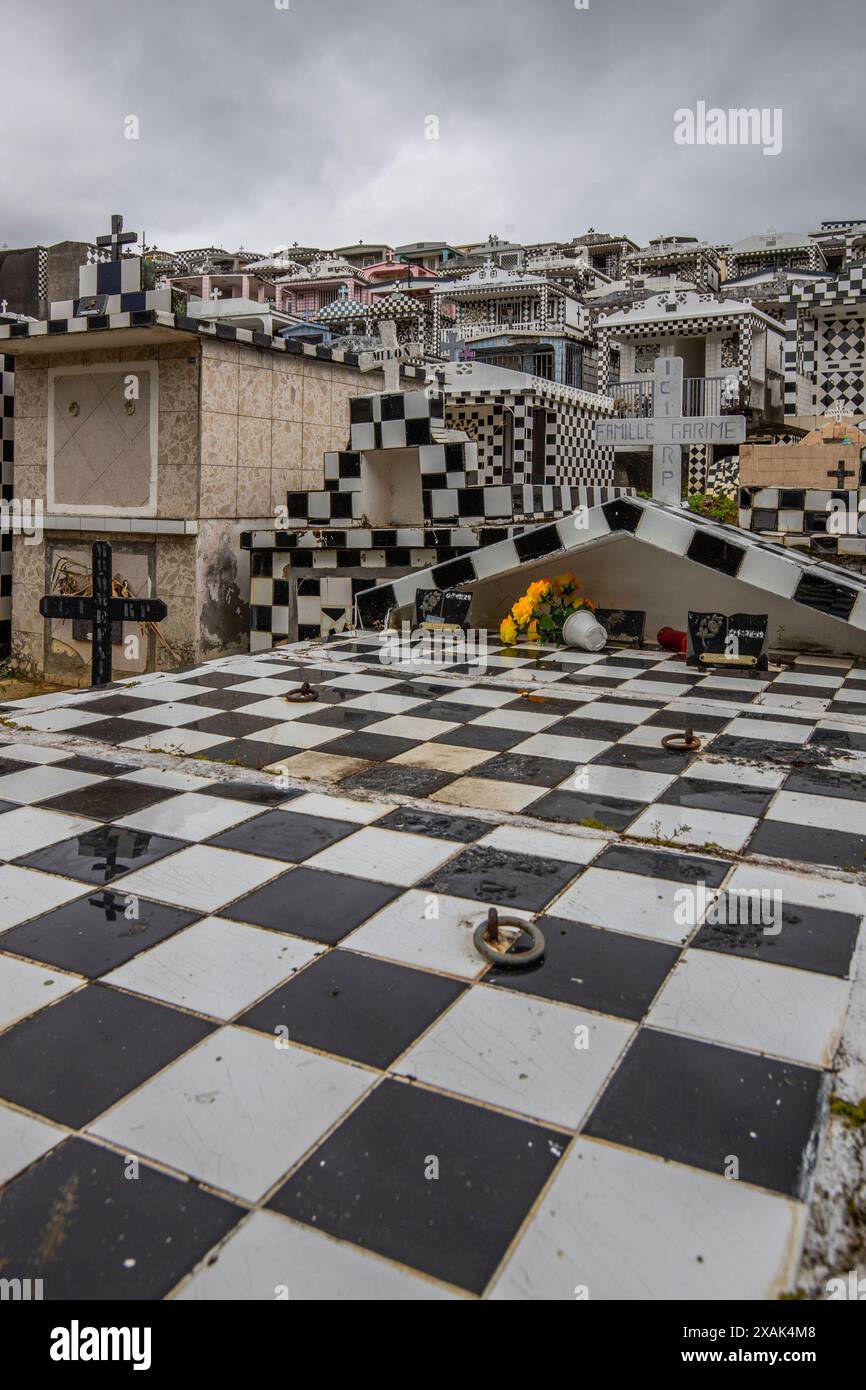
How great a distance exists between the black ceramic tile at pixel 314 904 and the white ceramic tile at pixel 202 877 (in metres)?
0.05

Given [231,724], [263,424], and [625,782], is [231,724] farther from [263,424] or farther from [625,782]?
[263,424]

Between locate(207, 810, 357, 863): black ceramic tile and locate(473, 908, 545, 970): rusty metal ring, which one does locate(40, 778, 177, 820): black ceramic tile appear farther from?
locate(473, 908, 545, 970): rusty metal ring

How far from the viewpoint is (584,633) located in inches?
224

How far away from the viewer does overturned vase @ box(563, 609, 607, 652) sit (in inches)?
224

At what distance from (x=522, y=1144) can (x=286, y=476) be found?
24.4 feet

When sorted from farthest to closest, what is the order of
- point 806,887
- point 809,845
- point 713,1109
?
point 809,845
point 806,887
point 713,1109

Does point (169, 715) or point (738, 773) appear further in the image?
point (169, 715)

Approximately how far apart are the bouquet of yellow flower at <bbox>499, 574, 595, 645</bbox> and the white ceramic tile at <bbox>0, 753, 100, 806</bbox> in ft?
10.4

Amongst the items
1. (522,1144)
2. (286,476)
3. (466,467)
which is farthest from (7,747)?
(286,476)

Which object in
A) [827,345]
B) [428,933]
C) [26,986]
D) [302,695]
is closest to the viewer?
[26,986]

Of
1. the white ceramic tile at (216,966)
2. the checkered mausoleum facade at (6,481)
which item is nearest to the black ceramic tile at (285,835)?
the white ceramic tile at (216,966)

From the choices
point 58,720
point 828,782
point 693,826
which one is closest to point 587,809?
point 693,826

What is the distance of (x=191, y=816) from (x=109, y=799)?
31 cm

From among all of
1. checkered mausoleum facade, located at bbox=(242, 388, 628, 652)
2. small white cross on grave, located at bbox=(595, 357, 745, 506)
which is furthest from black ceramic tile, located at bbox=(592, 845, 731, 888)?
small white cross on grave, located at bbox=(595, 357, 745, 506)
